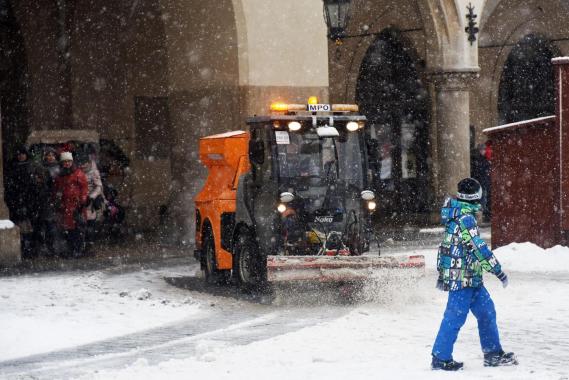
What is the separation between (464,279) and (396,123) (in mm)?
20033

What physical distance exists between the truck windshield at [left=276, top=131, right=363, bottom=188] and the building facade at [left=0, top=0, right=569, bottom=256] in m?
5.16

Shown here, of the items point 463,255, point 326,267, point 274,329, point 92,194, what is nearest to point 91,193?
point 92,194

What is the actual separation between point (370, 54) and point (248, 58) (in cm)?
962

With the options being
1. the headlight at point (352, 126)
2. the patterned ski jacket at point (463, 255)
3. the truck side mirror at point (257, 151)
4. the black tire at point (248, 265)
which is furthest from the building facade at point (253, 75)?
the patterned ski jacket at point (463, 255)

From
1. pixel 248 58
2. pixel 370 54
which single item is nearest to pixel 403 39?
pixel 370 54

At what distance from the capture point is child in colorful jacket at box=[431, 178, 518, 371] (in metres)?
9.31

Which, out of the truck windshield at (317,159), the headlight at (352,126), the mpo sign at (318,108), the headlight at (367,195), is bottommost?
the headlight at (367,195)

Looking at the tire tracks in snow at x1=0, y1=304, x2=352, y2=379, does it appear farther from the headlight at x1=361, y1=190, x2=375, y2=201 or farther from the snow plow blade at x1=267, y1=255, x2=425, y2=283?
the headlight at x1=361, y1=190, x2=375, y2=201

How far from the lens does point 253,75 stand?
64.7 feet

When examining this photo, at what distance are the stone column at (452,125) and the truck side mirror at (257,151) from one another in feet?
36.0

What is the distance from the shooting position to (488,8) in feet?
94.0

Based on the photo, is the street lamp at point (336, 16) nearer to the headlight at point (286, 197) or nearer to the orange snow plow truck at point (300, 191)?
the orange snow plow truck at point (300, 191)

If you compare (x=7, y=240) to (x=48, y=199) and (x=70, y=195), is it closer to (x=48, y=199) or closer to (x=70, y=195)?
(x=48, y=199)

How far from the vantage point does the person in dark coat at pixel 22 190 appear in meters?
19.0
